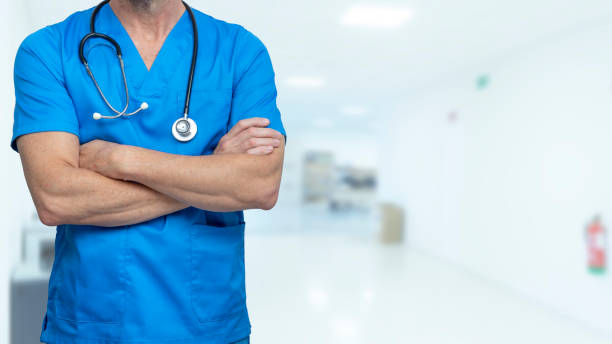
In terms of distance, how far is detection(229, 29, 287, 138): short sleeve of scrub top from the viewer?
3.22ft

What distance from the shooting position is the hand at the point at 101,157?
33.9 inches

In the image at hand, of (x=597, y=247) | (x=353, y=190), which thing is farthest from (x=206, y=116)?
(x=353, y=190)

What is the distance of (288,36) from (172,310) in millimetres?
3568

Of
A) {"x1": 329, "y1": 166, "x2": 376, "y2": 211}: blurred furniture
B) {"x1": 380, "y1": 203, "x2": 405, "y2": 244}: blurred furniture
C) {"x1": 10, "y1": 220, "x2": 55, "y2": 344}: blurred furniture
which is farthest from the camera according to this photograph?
{"x1": 329, "y1": 166, "x2": 376, "y2": 211}: blurred furniture

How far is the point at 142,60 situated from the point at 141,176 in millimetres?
270

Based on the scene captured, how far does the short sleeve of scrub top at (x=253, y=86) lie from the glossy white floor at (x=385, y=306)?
2.41m

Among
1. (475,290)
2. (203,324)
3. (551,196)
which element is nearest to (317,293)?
(475,290)

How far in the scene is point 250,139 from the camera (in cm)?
93

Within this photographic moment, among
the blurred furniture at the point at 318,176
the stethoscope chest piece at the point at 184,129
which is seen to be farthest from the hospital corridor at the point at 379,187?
the blurred furniture at the point at 318,176

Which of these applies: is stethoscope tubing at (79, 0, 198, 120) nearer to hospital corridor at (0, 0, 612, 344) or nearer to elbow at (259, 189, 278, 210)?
hospital corridor at (0, 0, 612, 344)

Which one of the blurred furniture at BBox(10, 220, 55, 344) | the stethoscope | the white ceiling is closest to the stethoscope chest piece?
the stethoscope

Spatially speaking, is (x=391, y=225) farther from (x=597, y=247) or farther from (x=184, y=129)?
(x=184, y=129)

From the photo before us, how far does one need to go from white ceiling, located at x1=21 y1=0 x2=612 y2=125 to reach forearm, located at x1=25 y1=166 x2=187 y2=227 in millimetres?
2640

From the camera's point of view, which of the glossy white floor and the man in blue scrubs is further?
the glossy white floor
